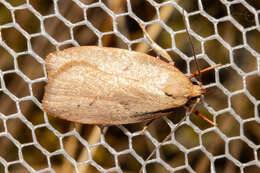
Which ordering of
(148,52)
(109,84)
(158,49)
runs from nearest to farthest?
(109,84) < (158,49) < (148,52)

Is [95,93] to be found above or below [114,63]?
below

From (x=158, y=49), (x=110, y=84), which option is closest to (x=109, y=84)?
(x=110, y=84)

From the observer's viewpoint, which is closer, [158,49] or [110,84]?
[110,84]

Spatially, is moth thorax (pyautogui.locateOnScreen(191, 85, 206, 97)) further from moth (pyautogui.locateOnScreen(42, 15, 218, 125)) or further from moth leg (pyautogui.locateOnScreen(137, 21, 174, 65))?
moth leg (pyautogui.locateOnScreen(137, 21, 174, 65))

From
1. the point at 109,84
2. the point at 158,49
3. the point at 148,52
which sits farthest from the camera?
the point at 148,52

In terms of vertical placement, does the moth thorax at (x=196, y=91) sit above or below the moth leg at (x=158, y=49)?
below

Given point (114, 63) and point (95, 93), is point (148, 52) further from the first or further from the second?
point (95, 93)

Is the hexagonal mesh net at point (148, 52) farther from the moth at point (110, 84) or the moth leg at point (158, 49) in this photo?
the moth at point (110, 84)

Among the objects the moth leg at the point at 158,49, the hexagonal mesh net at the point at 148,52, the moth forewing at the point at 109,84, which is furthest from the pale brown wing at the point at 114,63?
the hexagonal mesh net at the point at 148,52
